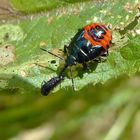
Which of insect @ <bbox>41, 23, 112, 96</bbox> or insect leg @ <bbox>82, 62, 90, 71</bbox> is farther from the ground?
insect @ <bbox>41, 23, 112, 96</bbox>

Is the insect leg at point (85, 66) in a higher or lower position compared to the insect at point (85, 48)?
lower

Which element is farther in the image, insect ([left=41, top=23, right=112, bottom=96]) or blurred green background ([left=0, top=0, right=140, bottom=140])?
insect ([left=41, top=23, right=112, bottom=96])

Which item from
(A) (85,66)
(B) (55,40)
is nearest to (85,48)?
(A) (85,66)

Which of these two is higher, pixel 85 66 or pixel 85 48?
pixel 85 48

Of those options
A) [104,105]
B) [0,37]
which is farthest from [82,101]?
[0,37]

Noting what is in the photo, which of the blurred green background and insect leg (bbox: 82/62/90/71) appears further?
insect leg (bbox: 82/62/90/71)

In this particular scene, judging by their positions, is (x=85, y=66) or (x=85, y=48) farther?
(x=85, y=48)

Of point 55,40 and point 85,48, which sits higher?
point 85,48

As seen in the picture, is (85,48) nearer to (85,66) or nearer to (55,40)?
(85,66)

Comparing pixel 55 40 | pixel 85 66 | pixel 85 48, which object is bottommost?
pixel 85 66
